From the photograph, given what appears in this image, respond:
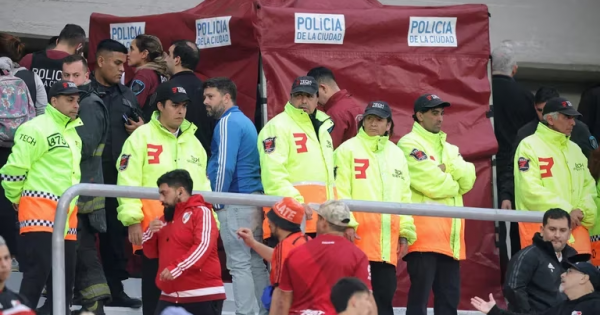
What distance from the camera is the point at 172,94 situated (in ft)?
32.9

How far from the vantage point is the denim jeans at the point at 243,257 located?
9.72 meters

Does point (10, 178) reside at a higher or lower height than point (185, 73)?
lower

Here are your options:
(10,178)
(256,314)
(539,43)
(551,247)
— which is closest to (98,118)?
(10,178)

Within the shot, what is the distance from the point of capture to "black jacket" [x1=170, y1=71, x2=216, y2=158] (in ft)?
36.0

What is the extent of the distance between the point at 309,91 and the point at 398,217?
1160 millimetres

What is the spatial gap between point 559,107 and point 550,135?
24 centimetres

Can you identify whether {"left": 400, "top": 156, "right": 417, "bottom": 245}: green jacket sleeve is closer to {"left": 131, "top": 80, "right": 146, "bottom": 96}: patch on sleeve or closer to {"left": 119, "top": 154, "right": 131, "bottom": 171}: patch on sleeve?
{"left": 119, "top": 154, "right": 131, "bottom": 171}: patch on sleeve

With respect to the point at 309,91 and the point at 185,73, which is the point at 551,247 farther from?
the point at 185,73

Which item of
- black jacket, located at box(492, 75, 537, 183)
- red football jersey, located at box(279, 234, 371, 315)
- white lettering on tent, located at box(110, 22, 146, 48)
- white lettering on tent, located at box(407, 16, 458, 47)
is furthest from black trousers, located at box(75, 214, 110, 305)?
black jacket, located at box(492, 75, 537, 183)

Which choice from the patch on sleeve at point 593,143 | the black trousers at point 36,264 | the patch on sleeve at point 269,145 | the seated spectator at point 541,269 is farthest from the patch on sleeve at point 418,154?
the black trousers at point 36,264

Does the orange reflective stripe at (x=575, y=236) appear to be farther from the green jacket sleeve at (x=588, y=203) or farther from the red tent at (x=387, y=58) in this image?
the red tent at (x=387, y=58)

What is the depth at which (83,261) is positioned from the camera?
32.3ft

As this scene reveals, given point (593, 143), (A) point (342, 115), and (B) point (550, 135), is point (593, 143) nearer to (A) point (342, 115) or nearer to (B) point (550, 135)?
(B) point (550, 135)

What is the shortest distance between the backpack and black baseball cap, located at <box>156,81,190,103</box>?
1112mm
